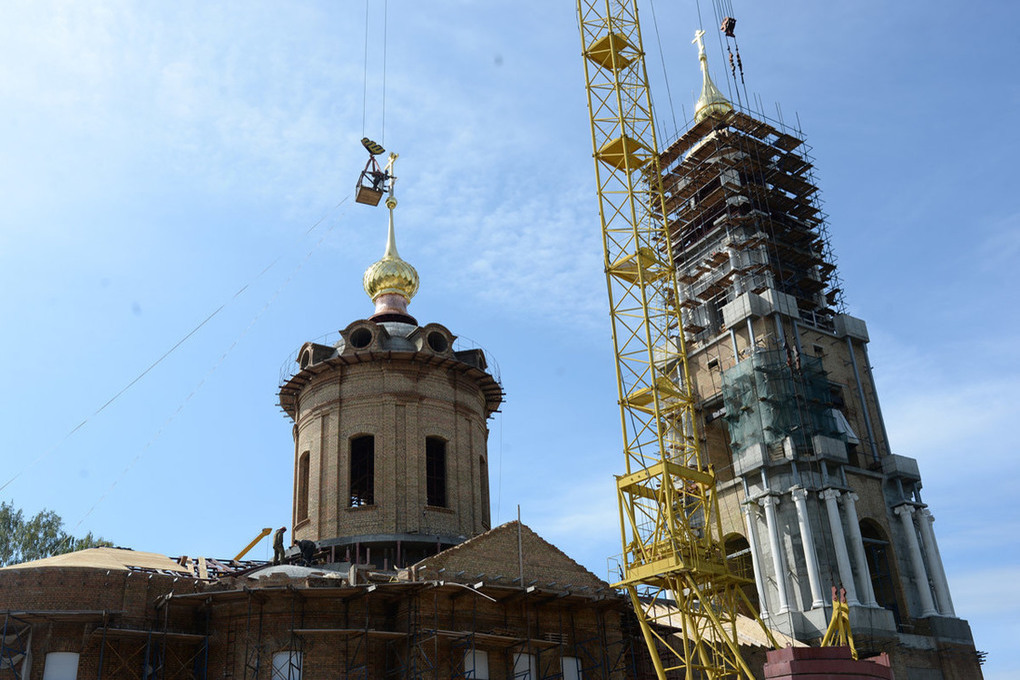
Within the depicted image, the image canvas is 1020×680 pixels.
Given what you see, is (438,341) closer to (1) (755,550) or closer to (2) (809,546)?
(1) (755,550)

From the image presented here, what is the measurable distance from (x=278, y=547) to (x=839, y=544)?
2205 cm

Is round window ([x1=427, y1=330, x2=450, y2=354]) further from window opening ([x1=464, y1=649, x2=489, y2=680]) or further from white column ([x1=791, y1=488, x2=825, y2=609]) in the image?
white column ([x1=791, y1=488, x2=825, y2=609])

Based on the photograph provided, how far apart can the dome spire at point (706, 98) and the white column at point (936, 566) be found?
25.4 m

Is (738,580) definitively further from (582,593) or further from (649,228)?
(649,228)

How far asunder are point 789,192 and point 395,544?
101 feet

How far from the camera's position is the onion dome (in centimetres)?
4372

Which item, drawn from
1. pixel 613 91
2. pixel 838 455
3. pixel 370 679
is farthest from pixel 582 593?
pixel 613 91

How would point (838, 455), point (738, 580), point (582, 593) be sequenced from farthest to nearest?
1. point (838, 455)
2. point (738, 580)
3. point (582, 593)

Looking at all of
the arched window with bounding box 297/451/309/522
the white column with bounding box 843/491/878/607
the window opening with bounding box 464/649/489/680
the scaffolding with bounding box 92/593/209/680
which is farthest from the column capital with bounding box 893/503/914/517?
the scaffolding with bounding box 92/593/209/680

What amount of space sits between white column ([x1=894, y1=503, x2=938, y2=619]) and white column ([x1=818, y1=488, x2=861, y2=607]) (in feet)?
14.0

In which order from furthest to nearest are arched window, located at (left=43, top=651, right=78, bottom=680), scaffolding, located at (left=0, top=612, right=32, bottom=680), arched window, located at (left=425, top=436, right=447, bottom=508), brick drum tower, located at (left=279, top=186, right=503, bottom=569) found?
arched window, located at (left=425, top=436, right=447, bottom=508), brick drum tower, located at (left=279, top=186, right=503, bottom=569), arched window, located at (left=43, top=651, right=78, bottom=680), scaffolding, located at (left=0, top=612, right=32, bottom=680)

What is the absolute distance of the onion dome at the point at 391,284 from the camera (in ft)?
143

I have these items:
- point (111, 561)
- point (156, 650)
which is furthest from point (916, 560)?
point (111, 561)

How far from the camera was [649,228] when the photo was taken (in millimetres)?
38969
